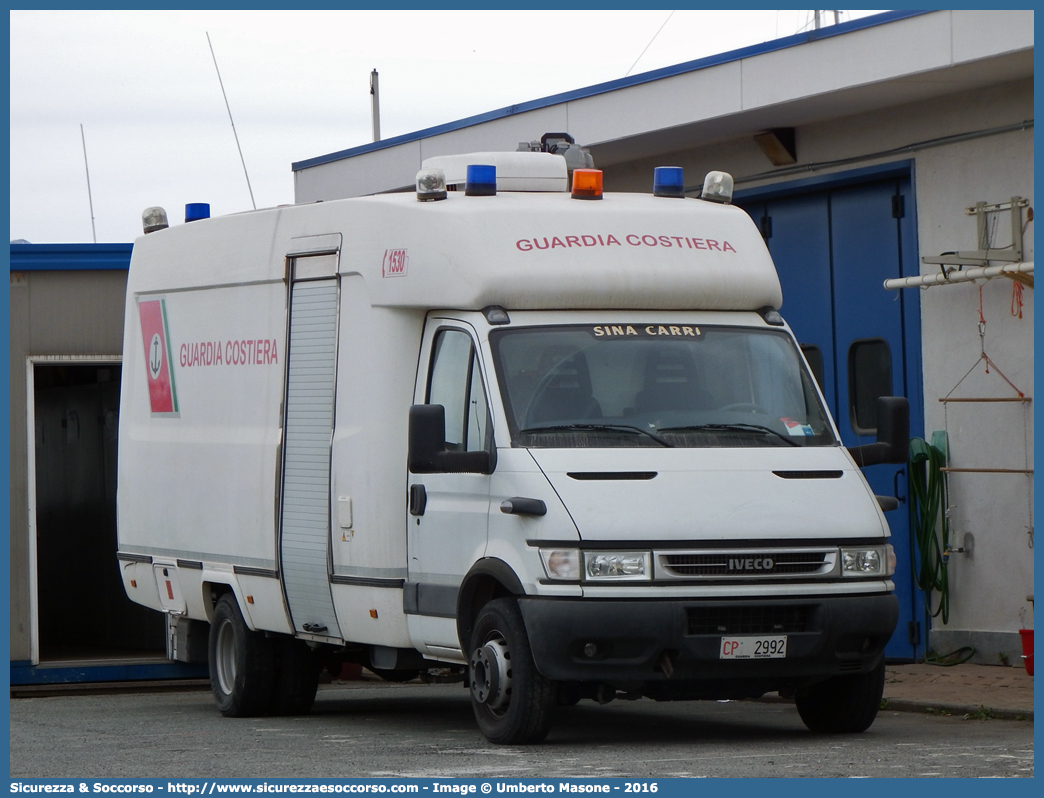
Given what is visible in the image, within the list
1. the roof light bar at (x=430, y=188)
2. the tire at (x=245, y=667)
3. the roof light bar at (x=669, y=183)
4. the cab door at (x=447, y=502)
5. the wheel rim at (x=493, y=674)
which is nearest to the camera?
the wheel rim at (x=493, y=674)

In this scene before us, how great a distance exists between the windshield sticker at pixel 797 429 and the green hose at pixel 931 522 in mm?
4215

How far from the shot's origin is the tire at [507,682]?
30.9 ft

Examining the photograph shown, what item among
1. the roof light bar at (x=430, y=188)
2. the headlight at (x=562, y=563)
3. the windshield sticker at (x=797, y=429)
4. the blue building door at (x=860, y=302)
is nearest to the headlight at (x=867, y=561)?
the windshield sticker at (x=797, y=429)

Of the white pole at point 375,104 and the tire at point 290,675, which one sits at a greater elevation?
the white pole at point 375,104

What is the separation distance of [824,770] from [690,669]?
95 cm

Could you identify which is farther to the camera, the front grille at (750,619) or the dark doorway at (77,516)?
the dark doorway at (77,516)

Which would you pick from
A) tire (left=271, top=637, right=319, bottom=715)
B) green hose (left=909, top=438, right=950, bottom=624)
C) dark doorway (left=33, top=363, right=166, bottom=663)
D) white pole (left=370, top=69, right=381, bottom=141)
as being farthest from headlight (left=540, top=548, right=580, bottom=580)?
white pole (left=370, top=69, right=381, bottom=141)

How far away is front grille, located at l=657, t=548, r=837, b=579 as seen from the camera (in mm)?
9297

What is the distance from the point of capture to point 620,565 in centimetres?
923

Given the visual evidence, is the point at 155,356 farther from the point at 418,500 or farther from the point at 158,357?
the point at 418,500

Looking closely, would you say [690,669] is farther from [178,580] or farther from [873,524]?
[178,580]

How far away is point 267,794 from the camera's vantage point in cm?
807

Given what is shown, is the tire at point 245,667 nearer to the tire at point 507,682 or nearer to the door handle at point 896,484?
the tire at point 507,682

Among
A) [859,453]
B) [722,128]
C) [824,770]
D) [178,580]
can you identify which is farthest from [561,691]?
[722,128]
